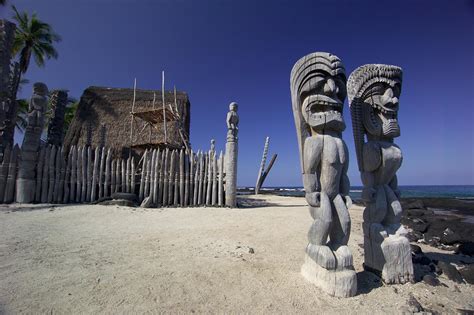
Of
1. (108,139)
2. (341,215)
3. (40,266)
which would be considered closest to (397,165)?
(341,215)

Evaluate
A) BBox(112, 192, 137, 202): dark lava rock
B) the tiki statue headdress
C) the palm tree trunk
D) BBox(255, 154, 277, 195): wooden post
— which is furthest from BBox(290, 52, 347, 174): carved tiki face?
BBox(255, 154, 277, 195): wooden post

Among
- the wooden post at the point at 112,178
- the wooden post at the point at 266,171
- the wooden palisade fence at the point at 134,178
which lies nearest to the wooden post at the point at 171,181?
the wooden palisade fence at the point at 134,178

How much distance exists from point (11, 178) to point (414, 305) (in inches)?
422

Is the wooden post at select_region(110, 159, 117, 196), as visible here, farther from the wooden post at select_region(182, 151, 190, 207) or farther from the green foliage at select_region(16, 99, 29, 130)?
the green foliage at select_region(16, 99, 29, 130)

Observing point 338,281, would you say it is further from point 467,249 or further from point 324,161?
point 467,249

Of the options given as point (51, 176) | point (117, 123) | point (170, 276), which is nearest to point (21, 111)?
point (117, 123)

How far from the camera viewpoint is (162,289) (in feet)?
8.08

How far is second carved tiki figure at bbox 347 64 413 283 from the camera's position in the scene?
2.83m

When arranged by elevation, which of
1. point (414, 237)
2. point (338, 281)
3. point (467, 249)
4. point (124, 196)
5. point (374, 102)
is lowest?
point (414, 237)

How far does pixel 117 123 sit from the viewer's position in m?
13.9

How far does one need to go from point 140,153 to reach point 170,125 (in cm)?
245

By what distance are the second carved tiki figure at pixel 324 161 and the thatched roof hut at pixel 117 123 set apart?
1077 cm

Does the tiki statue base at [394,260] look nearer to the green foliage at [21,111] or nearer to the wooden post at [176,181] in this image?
the wooden post at [176,181]

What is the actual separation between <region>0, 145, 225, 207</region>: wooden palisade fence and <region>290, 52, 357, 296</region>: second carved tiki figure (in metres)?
6.00
